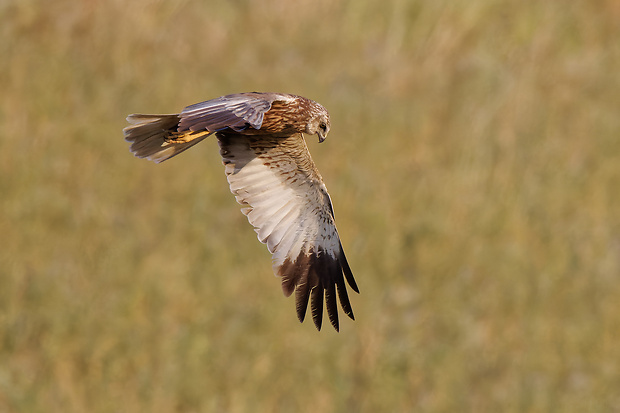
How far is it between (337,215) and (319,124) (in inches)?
140

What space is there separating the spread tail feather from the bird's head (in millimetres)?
505

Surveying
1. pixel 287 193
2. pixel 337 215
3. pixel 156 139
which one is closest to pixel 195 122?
pixel 156 139

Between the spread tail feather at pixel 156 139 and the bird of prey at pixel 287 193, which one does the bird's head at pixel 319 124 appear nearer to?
the bird of prey at pixel 287 193

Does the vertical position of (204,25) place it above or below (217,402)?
above

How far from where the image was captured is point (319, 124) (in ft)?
15.6

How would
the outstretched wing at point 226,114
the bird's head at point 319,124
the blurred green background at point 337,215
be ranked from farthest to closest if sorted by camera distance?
1. the blurred green background at point 337,215
2. the bird's head at point 319,124
3. the outstretched wing at point 226,114

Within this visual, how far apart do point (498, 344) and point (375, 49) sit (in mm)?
3144

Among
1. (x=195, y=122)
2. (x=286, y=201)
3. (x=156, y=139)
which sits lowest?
(x=286, y=201)

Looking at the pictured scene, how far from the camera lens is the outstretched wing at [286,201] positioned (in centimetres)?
497

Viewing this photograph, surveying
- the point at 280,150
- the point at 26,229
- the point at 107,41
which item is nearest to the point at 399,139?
the point at 107,41

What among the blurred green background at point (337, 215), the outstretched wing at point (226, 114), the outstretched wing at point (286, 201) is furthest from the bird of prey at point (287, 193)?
the blurred green background at point (337, 215)

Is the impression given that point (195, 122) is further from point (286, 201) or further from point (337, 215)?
point (337, 215)

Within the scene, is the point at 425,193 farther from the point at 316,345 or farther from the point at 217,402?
the point at 217,402

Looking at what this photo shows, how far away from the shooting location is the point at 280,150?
498 cm
